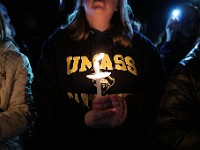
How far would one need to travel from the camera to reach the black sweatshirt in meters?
2.65

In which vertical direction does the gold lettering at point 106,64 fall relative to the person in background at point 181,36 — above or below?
below

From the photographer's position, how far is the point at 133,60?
113 inches

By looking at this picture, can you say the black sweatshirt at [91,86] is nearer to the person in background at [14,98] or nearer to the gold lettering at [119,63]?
the gold lettering at [119,63]

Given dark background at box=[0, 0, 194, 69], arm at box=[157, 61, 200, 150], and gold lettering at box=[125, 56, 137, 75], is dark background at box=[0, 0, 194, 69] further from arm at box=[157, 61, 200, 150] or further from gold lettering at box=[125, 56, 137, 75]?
arm at box=[157, 61, 200, 150]

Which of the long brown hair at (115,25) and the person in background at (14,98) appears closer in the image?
the person in background at (14,98)

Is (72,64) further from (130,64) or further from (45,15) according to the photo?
(45,15)

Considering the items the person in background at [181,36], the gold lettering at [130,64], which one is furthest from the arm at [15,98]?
the person in background at [181,36]

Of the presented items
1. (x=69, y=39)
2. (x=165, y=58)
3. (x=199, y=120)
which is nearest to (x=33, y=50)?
(x=165, y=58)

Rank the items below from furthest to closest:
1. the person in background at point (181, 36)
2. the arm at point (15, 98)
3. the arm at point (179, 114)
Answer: the person in background at point (181, 36)
the arm at point (15, 98)
the arm at point (179, 114)

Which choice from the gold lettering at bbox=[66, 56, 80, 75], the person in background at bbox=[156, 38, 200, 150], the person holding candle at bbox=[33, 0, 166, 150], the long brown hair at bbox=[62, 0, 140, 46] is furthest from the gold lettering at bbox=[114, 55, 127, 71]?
the person in background at bbox=[156, 38, 200, 150]

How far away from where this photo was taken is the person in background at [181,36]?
4297mm

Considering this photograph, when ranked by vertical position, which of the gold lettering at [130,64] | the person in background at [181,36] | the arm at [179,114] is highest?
the person in background at [181,36]

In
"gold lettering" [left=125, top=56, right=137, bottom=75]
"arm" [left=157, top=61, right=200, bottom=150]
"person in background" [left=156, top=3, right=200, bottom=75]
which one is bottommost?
"arm" [left=157, top=61, right=200, bottom=150]

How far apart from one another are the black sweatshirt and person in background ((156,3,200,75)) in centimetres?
147
